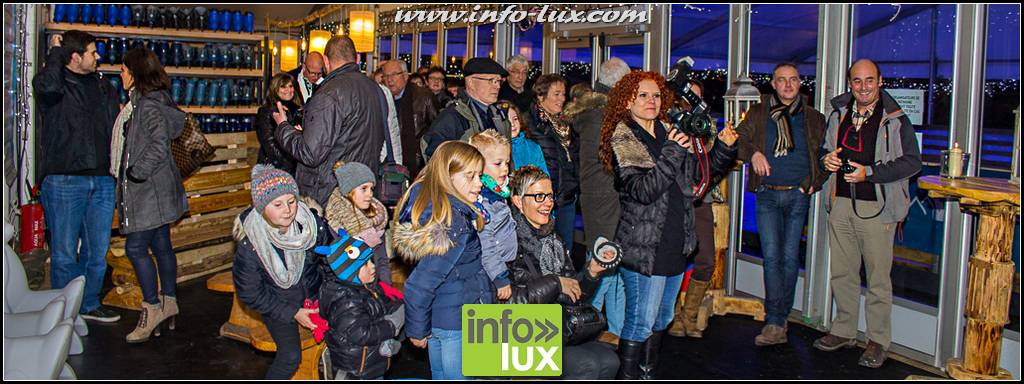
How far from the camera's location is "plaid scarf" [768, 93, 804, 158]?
5.31 metres

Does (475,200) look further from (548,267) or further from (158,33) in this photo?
(158,33)

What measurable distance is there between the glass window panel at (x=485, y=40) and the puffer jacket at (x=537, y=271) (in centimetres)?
749

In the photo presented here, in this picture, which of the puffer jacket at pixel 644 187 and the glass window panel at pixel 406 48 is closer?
the puffer jacket at pixel 644 187

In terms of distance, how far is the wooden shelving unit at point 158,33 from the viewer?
7.41 metres

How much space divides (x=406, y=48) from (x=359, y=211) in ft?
32.6

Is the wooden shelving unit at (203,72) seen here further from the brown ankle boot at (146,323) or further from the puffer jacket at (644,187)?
the puffer jacket at (644,187)

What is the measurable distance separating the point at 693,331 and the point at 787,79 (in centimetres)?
151

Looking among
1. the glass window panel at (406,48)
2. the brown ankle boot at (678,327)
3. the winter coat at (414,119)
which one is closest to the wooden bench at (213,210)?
the winter coat at (414,119)

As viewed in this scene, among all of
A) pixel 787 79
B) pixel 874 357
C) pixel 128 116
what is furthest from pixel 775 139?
pixel 128 116

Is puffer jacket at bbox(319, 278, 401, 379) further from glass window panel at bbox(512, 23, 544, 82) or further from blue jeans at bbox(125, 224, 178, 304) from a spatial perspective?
glass window panel at bbox(512, 23, 544, 82)

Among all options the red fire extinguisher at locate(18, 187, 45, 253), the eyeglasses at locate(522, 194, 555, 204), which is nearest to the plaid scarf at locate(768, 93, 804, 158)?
the eyeglasses at locate(522, 194, 555, 204)

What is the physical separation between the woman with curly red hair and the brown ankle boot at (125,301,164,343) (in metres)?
2.64

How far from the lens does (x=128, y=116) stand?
5.21 m

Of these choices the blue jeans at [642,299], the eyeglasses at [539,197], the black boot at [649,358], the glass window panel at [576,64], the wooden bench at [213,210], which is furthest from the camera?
the glass window panel at [576,64]
